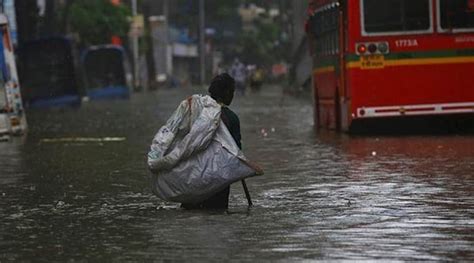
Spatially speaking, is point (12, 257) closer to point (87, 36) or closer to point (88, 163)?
point (88, 163)

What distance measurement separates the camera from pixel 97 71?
61.6 metres

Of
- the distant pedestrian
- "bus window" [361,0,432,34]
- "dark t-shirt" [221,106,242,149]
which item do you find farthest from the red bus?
the distant pedestrian

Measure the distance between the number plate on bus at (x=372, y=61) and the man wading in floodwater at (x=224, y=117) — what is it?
32.2 ft

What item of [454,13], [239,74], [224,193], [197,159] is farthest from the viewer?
[239,74]

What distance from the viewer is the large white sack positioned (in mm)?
11500

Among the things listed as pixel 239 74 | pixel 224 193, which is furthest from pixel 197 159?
pixel 239 74

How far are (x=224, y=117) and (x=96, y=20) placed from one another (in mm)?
55401

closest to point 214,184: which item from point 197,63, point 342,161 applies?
point 342,161

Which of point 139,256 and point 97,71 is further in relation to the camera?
point 97,71

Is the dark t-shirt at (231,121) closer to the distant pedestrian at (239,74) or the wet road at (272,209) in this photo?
the wet road at (272,209)

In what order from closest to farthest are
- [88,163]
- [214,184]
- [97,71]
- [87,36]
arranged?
1. [214,184]
2. [88,163]
3. [97,71]
4. [87,36]

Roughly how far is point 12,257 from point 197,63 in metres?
116

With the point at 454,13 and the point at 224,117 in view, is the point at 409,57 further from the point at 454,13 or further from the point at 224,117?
the point at 224,117

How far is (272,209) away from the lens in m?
11.9
